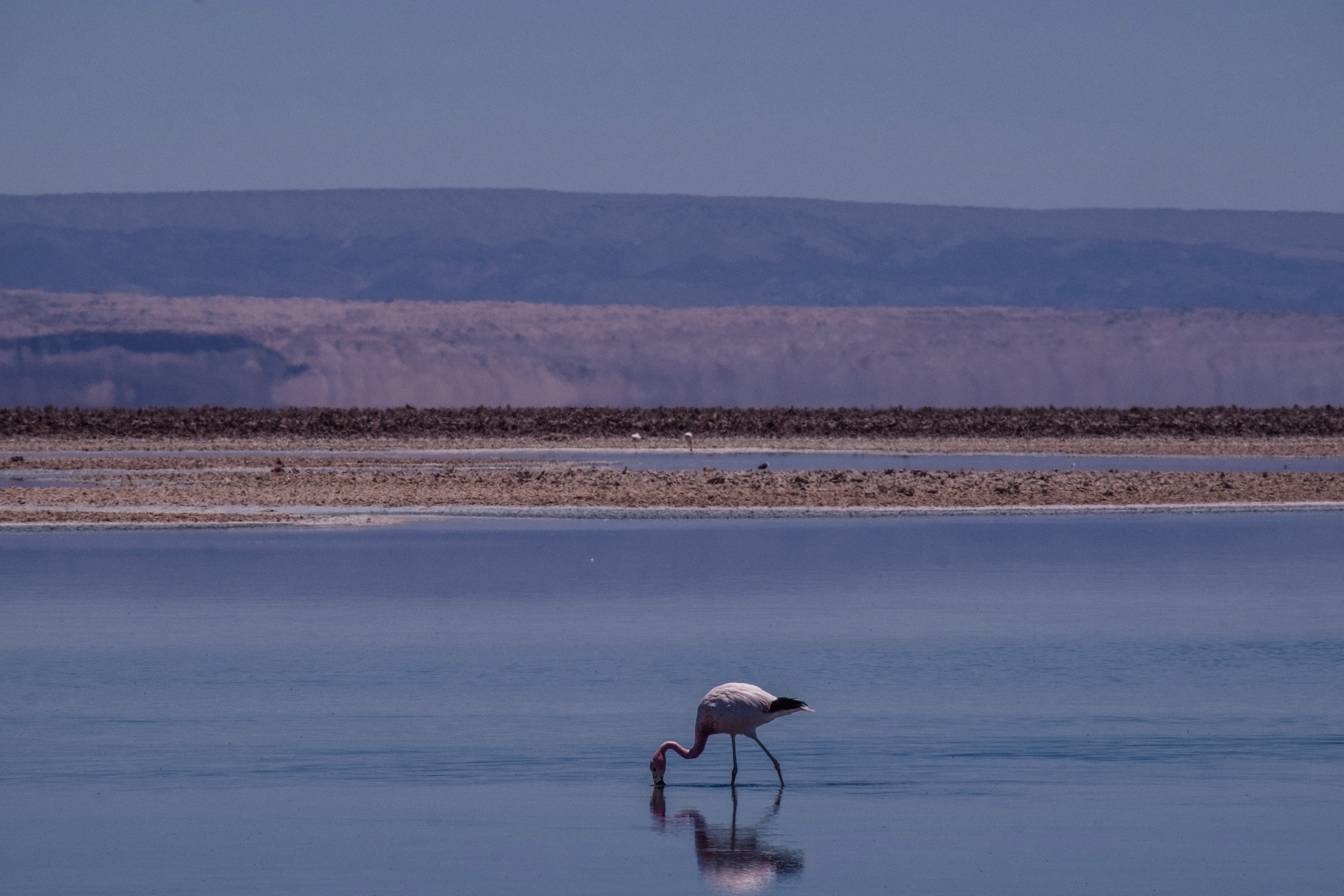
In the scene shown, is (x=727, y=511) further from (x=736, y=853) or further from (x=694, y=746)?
(x=736, y=853)

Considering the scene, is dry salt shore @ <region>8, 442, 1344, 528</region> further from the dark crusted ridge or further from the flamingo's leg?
the dark crusted ridge

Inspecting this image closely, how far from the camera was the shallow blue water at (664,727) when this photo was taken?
8.32m

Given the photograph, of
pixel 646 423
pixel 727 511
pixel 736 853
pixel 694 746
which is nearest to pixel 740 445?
pixel 646 423

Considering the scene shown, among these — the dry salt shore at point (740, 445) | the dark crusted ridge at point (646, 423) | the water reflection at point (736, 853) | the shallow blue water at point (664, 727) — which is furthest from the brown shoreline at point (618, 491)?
the dark crusted ridge at point (646, 423)

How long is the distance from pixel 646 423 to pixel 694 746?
56483 mm

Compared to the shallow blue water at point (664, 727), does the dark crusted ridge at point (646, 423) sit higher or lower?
higher

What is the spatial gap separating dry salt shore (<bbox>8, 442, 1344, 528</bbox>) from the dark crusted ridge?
24903 millimetres

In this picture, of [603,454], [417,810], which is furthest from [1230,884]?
[603,454]

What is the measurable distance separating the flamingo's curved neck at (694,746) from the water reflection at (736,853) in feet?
1.00

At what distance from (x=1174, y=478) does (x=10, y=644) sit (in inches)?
937

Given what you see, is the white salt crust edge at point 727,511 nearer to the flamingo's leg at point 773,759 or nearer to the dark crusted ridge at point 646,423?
the flamingo's leg at point 773,759

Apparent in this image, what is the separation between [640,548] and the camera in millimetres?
23594

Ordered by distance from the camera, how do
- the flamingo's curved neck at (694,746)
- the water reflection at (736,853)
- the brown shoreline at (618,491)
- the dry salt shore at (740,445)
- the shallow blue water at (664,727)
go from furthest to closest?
the dry salt shore at (740,445)
the brown shoreline at (618,491)
the flamingo's curved neck at (694,746)
the shallow blue water at (664,727)
the water reflection at (736,853)

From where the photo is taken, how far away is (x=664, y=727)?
37.6 feet
